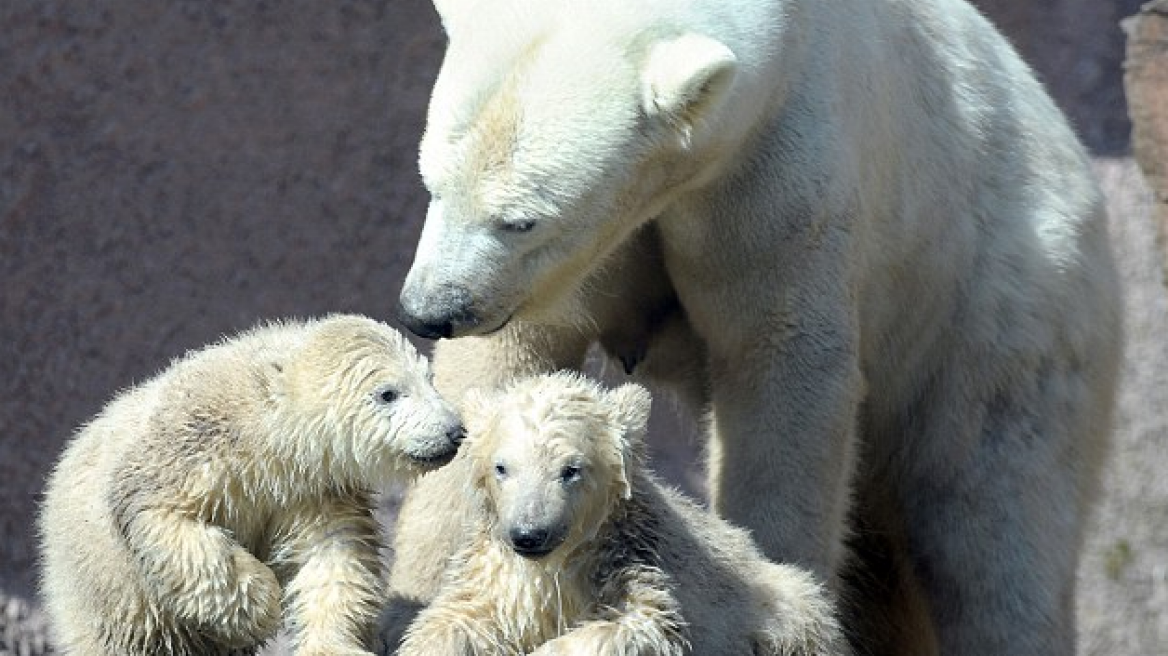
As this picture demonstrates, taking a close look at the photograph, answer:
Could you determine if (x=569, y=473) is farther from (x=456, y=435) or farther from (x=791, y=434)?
(x=791, y=434)

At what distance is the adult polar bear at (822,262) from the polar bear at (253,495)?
0.16 meters

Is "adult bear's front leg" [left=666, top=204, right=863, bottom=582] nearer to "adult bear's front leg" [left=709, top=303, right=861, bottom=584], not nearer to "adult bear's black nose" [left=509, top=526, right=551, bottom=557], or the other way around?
"adult bear's front leg" [left=709, top=303, right=861, bottom=584]

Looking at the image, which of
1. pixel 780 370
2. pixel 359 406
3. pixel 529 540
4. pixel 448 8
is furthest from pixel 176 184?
pixel 529 540

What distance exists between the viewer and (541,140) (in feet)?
12.0

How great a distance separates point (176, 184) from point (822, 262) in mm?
2171

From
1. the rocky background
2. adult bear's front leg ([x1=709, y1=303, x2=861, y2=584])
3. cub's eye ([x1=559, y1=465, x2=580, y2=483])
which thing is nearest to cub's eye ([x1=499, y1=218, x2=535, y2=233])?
cub's eye ([x1=559, y1=465, x2=580, y2=483])

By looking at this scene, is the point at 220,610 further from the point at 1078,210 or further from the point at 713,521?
the point at 1078,210

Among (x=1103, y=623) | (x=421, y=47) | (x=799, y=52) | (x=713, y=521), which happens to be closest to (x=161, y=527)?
(x=713, y=521)

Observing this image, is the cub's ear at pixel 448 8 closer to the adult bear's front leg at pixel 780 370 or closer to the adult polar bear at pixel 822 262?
the adult polar bear at pixel 822 262

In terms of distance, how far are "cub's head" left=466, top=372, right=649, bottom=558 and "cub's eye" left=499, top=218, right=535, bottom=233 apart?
0.23 meters

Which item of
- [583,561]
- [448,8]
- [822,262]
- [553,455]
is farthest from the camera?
[822,262]

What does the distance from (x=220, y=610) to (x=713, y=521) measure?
814 mm

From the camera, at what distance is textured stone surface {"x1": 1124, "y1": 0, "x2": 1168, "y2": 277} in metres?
6.11

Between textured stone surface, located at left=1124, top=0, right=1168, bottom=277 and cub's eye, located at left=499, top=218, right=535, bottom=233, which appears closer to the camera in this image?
cub's eye, located at left=499, top=218, right=535, bottom=233
